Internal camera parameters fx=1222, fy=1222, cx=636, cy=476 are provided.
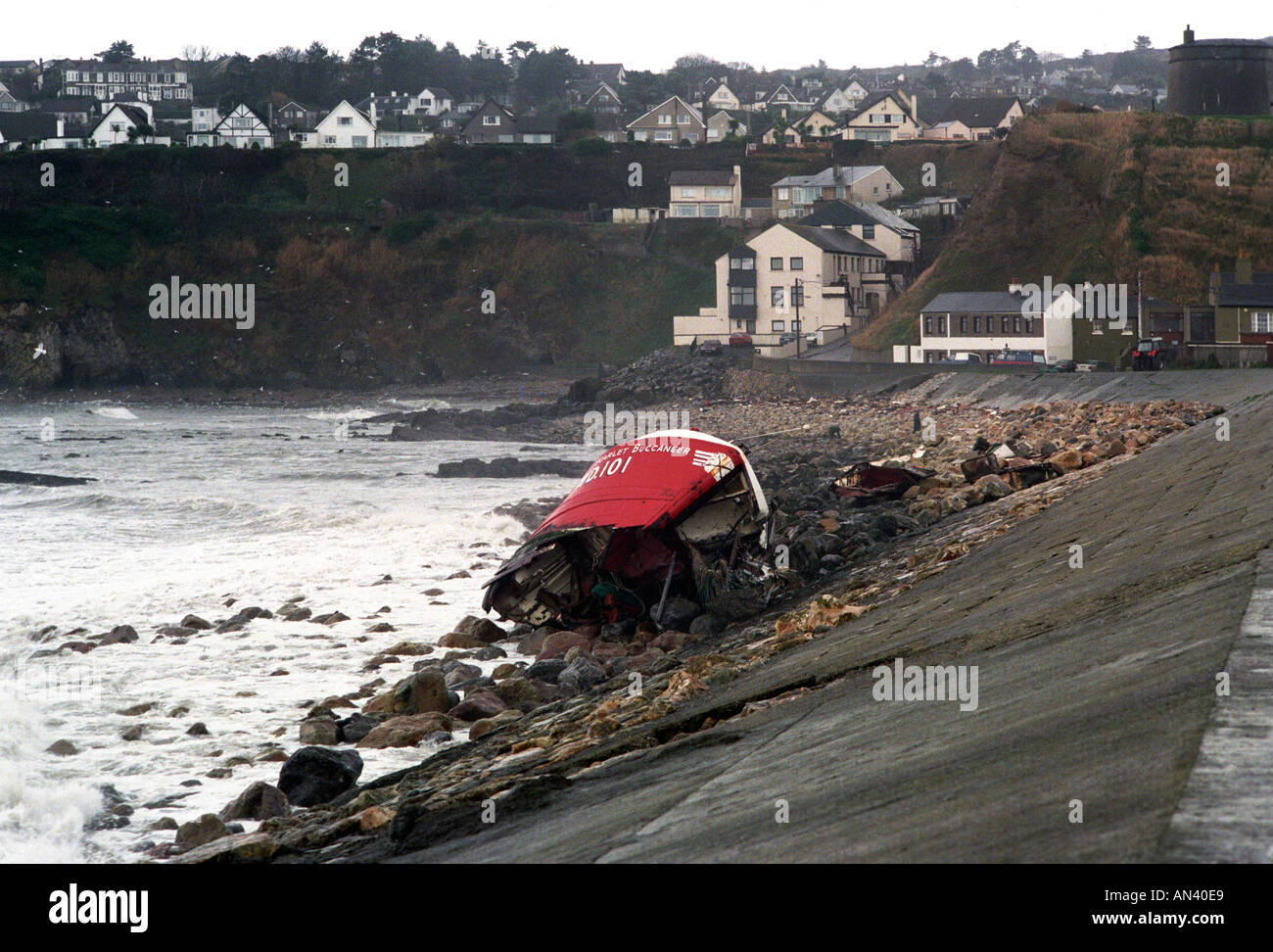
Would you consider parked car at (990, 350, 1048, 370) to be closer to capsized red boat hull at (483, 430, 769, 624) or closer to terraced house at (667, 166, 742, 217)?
capsized red boat hull at (483, 430, 769, 624)

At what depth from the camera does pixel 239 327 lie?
93.8 metres

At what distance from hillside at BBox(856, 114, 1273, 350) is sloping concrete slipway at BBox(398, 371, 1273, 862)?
179 feet

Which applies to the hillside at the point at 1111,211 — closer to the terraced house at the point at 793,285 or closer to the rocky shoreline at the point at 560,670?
the terraced house at the point at 793,285

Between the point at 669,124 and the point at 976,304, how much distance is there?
6987 centimetres

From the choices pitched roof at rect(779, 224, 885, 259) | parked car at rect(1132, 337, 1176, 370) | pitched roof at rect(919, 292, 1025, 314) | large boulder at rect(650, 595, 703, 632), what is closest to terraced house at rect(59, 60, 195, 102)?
pitched roof at rect(779, 224, 885, 259)

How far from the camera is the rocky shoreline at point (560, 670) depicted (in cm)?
885

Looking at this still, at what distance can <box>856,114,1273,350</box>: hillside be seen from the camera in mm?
61906

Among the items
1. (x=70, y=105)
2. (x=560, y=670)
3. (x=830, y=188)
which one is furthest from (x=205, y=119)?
(x=560, y=670)

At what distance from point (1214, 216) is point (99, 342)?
74140mm

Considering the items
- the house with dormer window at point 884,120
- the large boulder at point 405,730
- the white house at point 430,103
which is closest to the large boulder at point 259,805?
the large boulder at point 405,730
